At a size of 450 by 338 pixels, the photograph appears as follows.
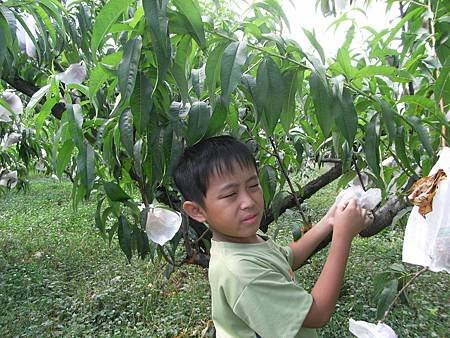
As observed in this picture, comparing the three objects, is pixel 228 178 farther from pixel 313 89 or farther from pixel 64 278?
pixel 64 278

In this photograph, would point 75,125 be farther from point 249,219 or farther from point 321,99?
point 321,99

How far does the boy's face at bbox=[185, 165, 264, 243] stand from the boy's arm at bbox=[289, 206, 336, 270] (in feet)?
0.69

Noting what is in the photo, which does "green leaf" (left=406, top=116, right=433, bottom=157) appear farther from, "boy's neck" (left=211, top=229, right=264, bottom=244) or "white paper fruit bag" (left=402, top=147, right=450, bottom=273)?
"boy's neck" (left=211, top=229, right=264, bottom=244)

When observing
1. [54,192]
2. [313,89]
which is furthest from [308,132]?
[54,192]

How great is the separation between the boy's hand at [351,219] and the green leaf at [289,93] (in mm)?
236

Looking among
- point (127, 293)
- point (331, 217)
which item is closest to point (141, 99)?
point (331, 217)

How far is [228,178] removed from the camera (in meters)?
0.85

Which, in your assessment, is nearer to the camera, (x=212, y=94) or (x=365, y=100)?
(x=212, y=94)

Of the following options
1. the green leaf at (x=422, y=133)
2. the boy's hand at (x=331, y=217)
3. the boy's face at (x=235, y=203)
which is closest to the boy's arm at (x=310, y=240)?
the boy's hand at (x=331, y=217)

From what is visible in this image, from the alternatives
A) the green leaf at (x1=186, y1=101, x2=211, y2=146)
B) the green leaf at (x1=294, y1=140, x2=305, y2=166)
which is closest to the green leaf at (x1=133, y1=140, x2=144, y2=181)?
the green leaf at (x1=186, y1=101, x2=211, y2=146)

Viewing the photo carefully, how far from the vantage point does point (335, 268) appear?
2.69ft

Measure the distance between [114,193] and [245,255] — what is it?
0.38 metres

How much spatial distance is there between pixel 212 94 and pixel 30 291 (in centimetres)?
241

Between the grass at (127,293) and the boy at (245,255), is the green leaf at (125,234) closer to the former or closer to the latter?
the boy at (245,255)
